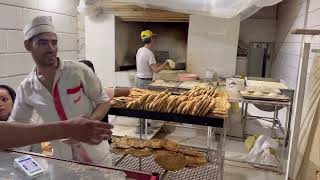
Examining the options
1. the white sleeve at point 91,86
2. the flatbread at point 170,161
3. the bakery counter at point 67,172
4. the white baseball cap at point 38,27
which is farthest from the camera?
the flatbread at point 170,161

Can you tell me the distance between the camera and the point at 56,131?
546 millimetres

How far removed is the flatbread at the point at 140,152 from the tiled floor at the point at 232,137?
0.88 meters

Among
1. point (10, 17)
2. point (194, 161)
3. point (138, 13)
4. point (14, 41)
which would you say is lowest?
point (194, 161)

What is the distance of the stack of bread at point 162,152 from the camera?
1783 mm

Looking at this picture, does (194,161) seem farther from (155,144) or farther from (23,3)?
(23,3)

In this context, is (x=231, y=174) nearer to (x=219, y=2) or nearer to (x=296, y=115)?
(x=296, y=115)

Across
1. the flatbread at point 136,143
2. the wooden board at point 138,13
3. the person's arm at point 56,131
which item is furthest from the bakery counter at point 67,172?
the wooden board at point 138,13

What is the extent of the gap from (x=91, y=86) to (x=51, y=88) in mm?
193

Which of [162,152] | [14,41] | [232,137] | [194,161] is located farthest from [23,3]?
[232,137]

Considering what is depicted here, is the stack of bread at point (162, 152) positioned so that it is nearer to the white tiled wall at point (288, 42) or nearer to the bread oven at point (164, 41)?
the white tiled wall at point (288, 42)

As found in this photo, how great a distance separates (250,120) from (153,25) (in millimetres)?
2349

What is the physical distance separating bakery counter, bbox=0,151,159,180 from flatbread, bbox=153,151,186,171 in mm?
1131

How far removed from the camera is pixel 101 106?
1405 mm

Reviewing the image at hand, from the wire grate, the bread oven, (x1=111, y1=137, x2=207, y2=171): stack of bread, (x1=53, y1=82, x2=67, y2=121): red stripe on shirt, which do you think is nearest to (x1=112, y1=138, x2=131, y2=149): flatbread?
(x1=111, y1=137, x2=207, y2=171): stack of bread
